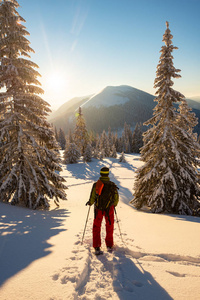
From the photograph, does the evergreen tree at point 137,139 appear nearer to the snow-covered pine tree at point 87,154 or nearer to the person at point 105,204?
the snow-covered pine tree at point 87,154

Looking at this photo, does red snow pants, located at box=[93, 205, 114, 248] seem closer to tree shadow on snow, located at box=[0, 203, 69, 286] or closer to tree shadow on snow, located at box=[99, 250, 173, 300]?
tree shadow on snow, located at box=[99, 250, 173, 300]

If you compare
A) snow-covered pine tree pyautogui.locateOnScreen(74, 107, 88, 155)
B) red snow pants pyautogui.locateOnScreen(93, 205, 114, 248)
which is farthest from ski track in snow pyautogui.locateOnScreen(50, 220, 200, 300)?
snow-covered pine tree pyautogui.locateOnScreen(74, 107, 88, 155)

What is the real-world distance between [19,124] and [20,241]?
21.4 ft

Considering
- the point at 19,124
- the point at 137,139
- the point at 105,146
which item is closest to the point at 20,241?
the point at 19,124

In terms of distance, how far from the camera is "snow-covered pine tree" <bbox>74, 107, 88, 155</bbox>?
49.5m

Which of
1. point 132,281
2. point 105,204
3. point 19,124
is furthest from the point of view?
point 19,124

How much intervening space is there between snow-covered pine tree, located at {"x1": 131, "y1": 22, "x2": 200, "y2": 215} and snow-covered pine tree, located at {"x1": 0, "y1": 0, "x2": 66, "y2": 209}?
6501 millimetres

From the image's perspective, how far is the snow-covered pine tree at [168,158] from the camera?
10237 mm

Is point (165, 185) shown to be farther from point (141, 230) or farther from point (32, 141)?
point (32, 141)

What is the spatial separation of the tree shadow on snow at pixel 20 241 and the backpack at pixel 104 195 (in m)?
1.66

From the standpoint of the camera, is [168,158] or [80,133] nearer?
[168,158]

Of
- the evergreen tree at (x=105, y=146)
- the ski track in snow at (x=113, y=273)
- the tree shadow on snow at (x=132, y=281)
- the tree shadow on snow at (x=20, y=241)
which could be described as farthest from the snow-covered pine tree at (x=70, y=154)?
the tree shadow on snow at (x=132, y=281)

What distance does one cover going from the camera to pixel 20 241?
4.32 metres

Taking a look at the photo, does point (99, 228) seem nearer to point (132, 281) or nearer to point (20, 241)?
point (132, 281)
